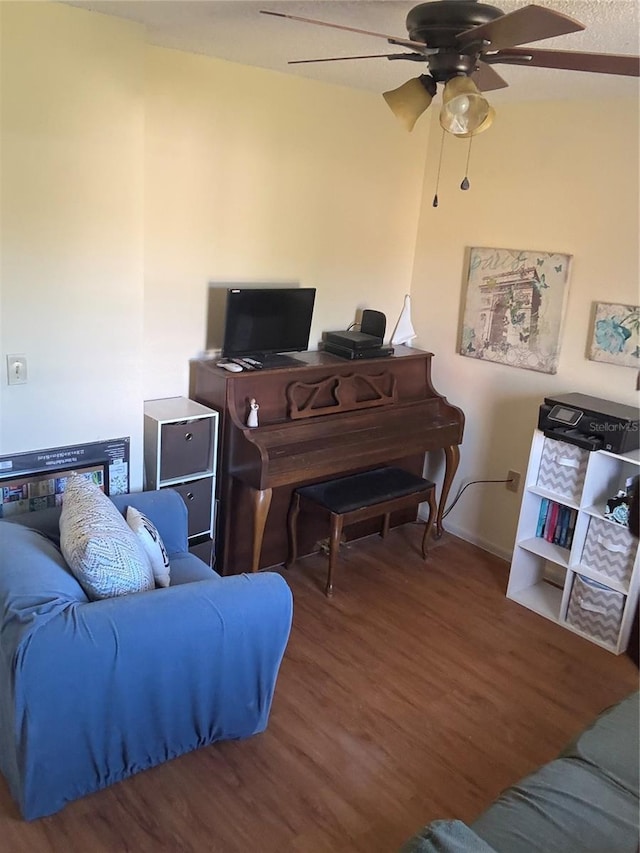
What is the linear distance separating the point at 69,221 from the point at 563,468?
93.0 inches

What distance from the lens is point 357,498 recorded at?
3.41 m

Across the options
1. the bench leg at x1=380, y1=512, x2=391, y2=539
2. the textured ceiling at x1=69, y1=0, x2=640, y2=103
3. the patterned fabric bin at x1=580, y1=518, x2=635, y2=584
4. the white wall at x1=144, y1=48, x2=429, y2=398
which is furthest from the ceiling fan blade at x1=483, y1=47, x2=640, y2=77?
the bench leg at x1=380, y1=512, x2=391, y2=539

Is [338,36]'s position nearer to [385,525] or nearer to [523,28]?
[523,28]

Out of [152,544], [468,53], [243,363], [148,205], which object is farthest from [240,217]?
[468,53]

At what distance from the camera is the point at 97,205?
8.50 ft

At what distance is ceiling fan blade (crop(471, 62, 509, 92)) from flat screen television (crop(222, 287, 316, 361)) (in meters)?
1.47

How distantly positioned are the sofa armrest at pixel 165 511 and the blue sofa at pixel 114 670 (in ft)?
1.23

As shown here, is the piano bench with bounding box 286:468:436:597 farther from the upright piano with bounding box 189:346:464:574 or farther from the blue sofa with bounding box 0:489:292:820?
the blue sofa with bounding box 0:489:292:820

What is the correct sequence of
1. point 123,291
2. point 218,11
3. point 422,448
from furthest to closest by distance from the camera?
point 422,448
point 123,291
point 218,11

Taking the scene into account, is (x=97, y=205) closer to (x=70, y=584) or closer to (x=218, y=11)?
(x=218, y=11)

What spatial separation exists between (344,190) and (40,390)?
6.30ft

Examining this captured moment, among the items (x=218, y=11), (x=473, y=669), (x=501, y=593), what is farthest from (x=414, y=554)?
(x=218, y=11)

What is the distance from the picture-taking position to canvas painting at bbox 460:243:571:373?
11.4 ft

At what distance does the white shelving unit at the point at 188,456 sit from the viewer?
2977 millimetres
